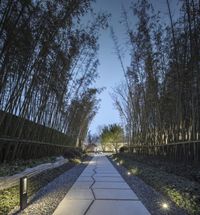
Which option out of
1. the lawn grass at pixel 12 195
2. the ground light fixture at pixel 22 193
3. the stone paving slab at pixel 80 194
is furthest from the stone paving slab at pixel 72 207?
the lawn grass at pixel 12 195

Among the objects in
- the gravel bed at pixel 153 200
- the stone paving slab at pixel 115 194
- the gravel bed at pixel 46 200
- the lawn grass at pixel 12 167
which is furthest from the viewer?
the lawn grass at pixel 12 167

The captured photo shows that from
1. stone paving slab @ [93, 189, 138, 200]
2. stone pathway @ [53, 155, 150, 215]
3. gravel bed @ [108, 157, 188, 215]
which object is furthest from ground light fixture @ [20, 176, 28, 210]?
gravel bed @ [108, 157, 188, 215]

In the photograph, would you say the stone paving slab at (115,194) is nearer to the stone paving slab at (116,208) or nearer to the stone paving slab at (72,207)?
the stone paving slab at (116,208)

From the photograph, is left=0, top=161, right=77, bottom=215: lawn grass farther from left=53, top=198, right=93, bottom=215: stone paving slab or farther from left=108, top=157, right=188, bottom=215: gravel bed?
left=108, top=157, right=188, bottom=215: gravel bed

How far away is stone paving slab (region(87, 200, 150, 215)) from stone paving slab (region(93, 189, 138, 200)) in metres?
0.27

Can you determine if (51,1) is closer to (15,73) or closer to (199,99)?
(15,73)

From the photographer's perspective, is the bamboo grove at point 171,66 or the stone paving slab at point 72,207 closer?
the stone paving slab at point 72,207

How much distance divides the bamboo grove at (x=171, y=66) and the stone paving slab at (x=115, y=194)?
5.99 ft

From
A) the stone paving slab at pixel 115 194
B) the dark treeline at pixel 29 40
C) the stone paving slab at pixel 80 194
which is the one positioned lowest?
the stone paving slab at pixel 80 194

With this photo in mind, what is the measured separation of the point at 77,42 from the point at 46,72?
1326mm

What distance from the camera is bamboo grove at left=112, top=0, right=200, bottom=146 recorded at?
18.5ft

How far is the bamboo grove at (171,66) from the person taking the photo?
18.5 ft

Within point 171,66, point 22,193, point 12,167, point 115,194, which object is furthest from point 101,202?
point 171,66

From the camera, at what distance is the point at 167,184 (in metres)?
4.09
